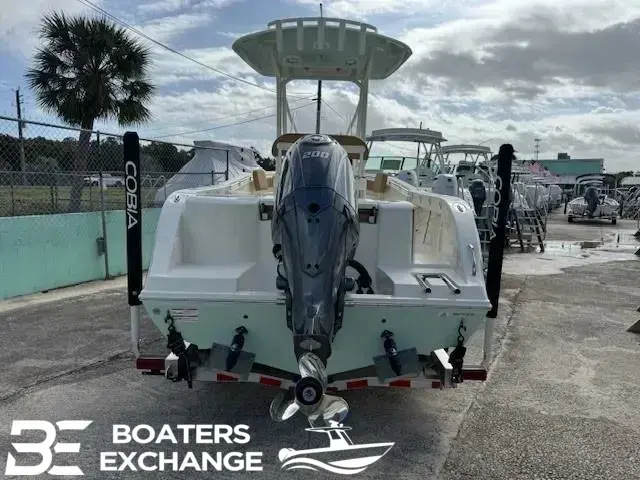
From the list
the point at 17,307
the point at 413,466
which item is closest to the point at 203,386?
the point at 413,466

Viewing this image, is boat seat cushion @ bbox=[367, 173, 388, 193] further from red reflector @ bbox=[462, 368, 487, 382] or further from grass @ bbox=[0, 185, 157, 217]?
grass @ bbox=[0, 185, 157, 217]

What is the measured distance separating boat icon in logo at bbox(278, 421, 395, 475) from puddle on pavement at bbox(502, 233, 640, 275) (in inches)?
354

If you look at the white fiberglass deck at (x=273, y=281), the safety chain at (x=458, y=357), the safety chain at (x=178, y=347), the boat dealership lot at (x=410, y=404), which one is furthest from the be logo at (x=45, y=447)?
the safety chain at (x=458, y=357)

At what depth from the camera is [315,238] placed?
318 cm

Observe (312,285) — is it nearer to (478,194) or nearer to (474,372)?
(474,372)

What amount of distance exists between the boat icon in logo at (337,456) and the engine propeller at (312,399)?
2.71 ft

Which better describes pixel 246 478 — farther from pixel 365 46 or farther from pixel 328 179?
pixel 365 46

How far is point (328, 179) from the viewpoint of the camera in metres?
3.38

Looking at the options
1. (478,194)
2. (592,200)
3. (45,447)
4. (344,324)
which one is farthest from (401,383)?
(592,200)

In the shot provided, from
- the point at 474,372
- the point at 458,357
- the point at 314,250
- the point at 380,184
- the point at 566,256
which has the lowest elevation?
the point at 566,256

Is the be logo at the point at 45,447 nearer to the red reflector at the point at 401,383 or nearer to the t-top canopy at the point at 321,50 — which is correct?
Result: the red reflector at the point at 401,383

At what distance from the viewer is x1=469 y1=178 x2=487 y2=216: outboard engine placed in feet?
45.3

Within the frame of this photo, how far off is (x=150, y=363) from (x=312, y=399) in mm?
1790

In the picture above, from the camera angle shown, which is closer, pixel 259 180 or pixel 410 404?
pixel 410 404
